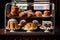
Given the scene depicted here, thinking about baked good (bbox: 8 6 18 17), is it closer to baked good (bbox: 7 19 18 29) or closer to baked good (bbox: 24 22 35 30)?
baked good (bbox: 7 19 18 29)

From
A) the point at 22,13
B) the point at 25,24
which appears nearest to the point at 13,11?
the point at 22,13

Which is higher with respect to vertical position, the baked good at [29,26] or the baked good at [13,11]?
the baked good at [13,11]

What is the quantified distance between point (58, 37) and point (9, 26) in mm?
585

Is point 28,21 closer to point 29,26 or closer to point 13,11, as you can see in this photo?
point 29,26

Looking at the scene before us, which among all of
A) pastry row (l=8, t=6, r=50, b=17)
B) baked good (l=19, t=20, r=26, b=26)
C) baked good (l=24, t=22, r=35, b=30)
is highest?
pastry row (l=8, t=6, r=50, b=17)

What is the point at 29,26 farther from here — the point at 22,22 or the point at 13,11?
the point at 13,11

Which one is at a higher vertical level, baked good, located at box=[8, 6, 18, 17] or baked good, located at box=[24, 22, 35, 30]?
baked good, located at box=[8, 6, 18, 17]

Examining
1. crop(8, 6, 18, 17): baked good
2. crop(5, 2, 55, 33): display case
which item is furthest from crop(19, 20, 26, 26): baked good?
crop(8, 6, 18, 17): baked good

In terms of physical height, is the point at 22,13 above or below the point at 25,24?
above

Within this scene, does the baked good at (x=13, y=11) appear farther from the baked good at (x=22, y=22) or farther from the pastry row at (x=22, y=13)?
the baked good at (x=22, y=22)

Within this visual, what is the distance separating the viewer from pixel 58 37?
2.19m

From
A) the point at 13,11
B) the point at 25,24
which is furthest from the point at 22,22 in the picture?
the point at 13,11

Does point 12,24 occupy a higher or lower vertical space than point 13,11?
lower

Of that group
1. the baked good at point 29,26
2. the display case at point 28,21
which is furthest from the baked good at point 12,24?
the baked good at point 29,26
